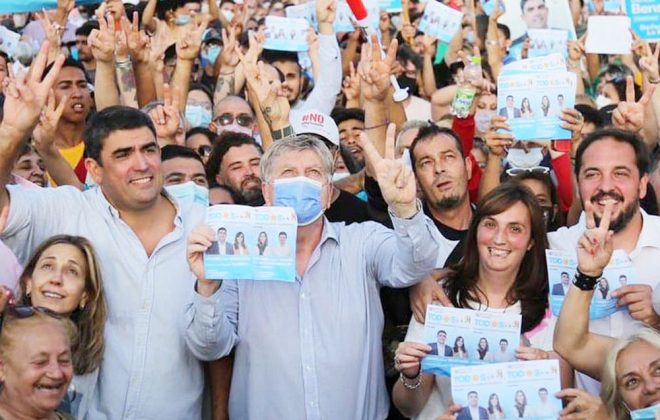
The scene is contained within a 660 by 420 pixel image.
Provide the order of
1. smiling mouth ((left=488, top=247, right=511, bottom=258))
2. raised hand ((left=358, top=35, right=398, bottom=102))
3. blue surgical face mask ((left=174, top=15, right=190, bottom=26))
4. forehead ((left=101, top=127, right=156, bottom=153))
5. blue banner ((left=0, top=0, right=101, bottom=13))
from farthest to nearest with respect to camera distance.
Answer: blue surgical face mask ((left=174, top=15, right=190, bottom=26)) → blue banner ((left=0, top=0, right=101, bottom=13)) → raised hand ((left=358, top=35, right=398, bottom=102)) → forehead ((left=101, top=127, right=156, bottom=153)) → smiling mouth ((left=488, top=247, right=511, bottom=258))

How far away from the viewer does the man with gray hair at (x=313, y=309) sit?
5.14m

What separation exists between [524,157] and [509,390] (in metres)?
2.87

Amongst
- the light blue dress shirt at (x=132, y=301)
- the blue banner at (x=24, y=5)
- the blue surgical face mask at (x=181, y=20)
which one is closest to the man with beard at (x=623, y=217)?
→ the light blue dress shirt at (x=132, y=301)

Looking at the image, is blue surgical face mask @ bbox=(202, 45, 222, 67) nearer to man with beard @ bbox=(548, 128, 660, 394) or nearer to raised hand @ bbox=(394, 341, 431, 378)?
man with beard @ bbox=(548, 128, 660, 394)

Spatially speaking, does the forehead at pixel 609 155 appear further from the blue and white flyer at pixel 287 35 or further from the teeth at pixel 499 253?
the blue and white flyer at pixel 287 35

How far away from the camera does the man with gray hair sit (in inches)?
203

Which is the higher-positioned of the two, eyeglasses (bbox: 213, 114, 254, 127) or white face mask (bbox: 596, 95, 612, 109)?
white face mask (bbox: 596, 95, 612, 109)

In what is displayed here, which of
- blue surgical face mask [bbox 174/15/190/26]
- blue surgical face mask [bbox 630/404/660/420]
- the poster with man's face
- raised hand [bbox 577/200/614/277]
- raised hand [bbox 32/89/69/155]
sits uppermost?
the poster with man's face

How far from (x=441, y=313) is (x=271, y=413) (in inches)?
32.2

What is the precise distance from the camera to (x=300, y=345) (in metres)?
5.23

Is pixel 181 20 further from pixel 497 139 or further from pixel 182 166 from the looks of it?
pixel 497 139

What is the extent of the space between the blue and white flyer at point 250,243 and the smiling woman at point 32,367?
64cm

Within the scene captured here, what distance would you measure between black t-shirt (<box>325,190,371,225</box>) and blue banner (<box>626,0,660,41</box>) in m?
2.59

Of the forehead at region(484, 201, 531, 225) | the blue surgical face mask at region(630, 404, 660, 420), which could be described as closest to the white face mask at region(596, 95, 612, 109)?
the forehead at region(484, 201, 531, 225)
